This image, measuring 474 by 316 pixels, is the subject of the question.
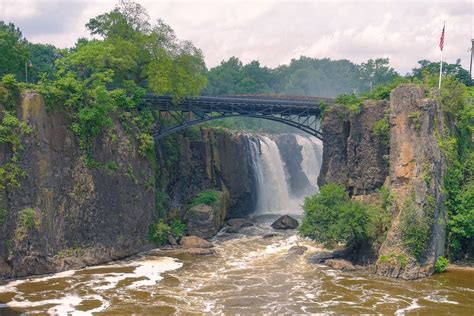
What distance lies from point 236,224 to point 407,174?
1623cm

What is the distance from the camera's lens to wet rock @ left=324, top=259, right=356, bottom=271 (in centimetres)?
3132

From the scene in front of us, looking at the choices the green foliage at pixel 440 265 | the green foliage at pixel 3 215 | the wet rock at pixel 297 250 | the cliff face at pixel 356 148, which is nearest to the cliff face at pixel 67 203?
the green foliage at pixel 3 215

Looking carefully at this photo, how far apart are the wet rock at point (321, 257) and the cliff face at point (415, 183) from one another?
407cm

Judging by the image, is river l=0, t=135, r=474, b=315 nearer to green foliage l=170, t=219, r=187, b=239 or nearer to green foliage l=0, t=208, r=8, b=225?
green foliage l=170, t=219, r=187, b=239

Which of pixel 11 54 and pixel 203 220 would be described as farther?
pixel 11 54

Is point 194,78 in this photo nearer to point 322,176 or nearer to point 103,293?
point 322,176

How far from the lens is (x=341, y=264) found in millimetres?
31641

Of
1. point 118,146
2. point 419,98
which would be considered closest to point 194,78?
point 118,146

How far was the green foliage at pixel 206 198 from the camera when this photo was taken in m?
41.5

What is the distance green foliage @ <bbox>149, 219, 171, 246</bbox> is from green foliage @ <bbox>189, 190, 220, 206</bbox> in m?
4.72

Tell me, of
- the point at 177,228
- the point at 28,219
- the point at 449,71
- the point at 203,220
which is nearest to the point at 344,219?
the point at 203,220

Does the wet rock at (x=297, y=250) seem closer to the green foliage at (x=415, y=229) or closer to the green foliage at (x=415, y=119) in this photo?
the green foliage at (x=415, y=229)

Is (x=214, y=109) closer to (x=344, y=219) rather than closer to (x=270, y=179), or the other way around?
(x=270, y=179)

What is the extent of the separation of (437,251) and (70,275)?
64.8 feet
